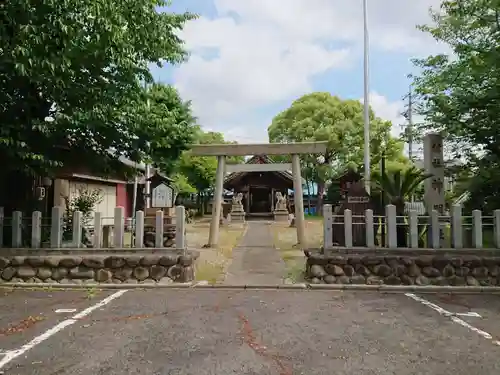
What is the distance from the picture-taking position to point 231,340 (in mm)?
5262

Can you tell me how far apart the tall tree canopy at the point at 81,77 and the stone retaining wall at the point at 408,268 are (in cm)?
517

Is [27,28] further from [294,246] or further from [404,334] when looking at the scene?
[294,246]

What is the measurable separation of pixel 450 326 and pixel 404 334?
0.90 metres

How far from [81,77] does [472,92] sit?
30.7 ft

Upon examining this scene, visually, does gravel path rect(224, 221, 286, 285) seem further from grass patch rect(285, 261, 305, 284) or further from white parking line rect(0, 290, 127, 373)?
Answer: white parking line rect(0, 290, 127, 373)

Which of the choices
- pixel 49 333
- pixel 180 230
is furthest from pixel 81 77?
pixel 49 333

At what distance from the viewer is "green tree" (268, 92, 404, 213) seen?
101 ft

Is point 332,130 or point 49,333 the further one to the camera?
point 332,130

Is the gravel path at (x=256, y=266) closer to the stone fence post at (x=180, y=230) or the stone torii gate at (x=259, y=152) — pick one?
the stone torii gate at (x=259, y=152)

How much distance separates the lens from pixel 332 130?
105 ft

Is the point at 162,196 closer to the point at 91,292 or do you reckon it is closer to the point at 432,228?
the point at 91,292

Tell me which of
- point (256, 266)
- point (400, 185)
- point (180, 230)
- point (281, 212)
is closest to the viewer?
point (180, 230)

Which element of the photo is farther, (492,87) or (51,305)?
(492,87)

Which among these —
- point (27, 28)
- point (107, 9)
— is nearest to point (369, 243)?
point (107, 9)
